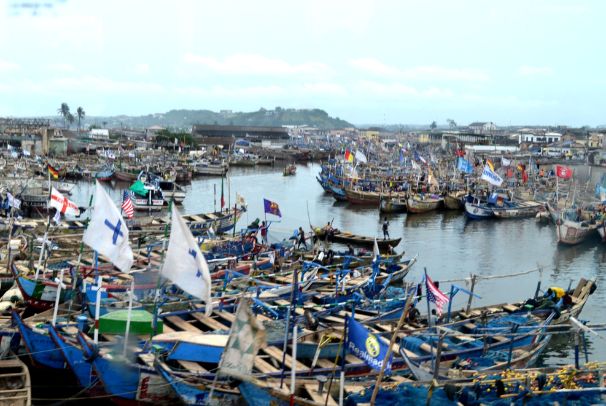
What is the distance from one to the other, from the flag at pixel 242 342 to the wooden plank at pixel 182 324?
5.38 m

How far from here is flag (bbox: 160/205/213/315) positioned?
10820 mm

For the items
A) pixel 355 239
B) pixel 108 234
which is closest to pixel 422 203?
pixel 355 239

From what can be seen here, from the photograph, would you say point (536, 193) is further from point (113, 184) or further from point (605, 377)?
point (605, 377)

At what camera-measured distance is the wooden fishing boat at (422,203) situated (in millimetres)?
46031

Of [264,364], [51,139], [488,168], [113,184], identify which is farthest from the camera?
[51,139]

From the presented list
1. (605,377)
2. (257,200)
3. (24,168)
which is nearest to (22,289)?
(605,377)

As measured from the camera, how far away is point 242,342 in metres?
9.68

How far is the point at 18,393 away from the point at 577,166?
60.0m

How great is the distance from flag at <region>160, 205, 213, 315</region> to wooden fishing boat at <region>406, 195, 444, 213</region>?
118 ft

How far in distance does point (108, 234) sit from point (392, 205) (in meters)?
35.2

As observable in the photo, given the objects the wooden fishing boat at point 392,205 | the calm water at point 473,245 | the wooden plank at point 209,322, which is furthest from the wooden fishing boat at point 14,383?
the wooden fishing boat at point 392,205

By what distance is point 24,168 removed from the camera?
182ft

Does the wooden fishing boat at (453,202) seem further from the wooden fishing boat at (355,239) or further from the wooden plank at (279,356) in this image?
the wooden plank at (279,356)

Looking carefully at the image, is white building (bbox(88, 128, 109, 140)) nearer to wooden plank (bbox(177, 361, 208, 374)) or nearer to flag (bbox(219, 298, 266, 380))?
wooden plank (bbox(177, 361, 208, 374))
